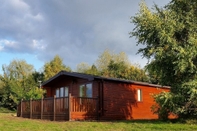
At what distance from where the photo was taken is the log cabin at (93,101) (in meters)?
16.2

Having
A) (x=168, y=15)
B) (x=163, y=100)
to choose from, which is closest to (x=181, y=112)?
(x=163, y=100)

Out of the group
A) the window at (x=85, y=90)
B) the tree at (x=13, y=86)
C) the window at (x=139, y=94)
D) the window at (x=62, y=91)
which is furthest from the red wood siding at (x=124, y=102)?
the tree at (x=13, y=86)

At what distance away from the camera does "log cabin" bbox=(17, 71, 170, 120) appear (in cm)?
1617

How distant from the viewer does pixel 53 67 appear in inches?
1989

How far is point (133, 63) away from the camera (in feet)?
155

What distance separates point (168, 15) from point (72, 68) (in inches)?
1712

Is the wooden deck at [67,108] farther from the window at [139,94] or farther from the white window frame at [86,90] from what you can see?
the window at [139,94]

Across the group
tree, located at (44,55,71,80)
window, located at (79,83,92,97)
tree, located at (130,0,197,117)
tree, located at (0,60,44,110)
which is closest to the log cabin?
window, located at (79,83,92,97)

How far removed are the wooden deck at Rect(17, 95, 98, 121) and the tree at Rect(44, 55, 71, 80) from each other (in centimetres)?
2959

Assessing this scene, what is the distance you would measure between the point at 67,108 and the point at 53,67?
35.6 metres

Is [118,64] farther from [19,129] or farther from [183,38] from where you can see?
[19,129]

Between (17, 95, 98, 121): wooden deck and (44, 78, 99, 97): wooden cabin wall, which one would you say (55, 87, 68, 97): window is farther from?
(17, 95, 98, 121): wooden deck

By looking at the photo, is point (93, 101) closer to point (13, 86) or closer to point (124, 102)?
point (124, 102)

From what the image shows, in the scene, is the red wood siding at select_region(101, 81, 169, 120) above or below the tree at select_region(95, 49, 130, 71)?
below
